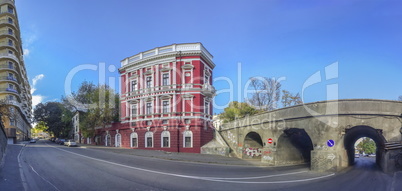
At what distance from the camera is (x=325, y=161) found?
16094mm

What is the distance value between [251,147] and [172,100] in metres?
12.0

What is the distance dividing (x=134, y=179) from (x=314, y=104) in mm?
14361

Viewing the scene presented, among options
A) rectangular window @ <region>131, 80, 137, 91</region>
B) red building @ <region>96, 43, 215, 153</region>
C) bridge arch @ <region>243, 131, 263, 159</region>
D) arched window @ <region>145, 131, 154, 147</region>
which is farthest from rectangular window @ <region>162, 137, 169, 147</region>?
bridge arch @ <region>243, 131, 263, 159</region>

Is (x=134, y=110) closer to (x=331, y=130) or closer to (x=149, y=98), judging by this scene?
(x=149, y=98)

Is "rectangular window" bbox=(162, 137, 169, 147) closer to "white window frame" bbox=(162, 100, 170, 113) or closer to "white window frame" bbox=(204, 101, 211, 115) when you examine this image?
"white window frame" bbox=(162, 100, 170, 113)

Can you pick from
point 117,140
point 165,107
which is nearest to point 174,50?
point 165,107

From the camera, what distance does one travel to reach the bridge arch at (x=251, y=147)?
2595 centimetres

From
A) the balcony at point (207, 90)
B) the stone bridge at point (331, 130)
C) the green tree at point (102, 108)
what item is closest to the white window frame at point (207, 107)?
the balcony at point (207, 90)

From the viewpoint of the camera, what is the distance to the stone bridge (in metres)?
14.8

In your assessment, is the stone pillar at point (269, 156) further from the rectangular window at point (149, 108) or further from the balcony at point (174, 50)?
the rectangular window at point (149, 108)

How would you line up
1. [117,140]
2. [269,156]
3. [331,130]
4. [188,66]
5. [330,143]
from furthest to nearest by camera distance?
1. [117,140]
2. [188,66]
3. [269,156]
4. [331,130]
5. [330,143]

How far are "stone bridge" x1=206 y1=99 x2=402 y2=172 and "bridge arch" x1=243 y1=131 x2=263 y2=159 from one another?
2983 millimetres

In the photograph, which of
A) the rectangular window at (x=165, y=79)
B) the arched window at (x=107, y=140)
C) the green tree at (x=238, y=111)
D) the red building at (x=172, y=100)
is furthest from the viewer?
the green tree at (x=238, y=111)

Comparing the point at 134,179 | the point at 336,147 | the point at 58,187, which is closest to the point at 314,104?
the point at 336,147
